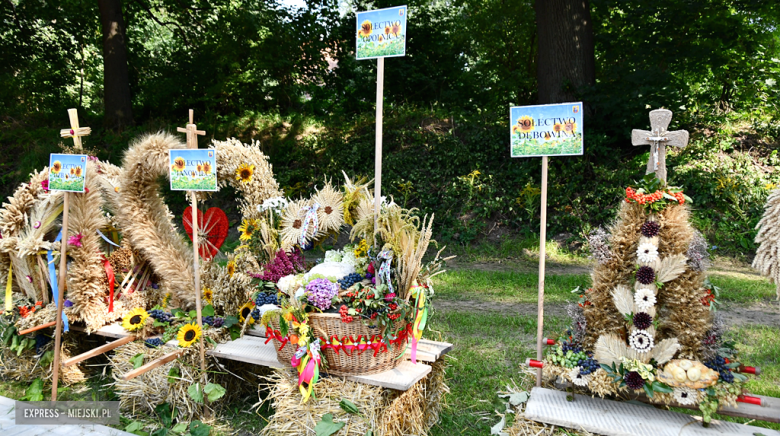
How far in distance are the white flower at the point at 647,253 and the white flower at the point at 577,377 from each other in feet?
2.05

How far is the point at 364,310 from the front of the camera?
277 centimetres

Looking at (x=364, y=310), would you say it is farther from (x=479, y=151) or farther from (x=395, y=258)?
(x=479, y=151)

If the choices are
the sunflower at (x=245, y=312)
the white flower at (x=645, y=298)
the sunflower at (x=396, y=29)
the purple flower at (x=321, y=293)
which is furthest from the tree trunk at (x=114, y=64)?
the white flower at (x=645, y=298)

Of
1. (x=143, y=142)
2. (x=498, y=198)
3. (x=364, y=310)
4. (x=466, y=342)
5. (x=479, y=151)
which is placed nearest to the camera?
(x=364, y=310)

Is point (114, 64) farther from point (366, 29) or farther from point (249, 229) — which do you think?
point (366, 29)

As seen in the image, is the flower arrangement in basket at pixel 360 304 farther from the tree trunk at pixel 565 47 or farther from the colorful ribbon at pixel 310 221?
the tree trunk at pixel 565 47

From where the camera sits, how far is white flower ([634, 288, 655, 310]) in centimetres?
247

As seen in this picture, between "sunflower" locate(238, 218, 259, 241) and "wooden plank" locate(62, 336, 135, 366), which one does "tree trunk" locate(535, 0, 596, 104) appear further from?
"wooden plank" locate(62, 336, 135, 366)

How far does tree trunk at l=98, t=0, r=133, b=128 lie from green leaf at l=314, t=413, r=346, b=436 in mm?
10236

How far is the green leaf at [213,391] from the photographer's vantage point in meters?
3.11

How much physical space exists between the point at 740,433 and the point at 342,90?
1086cm

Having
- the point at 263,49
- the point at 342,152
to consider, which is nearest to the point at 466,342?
the point at 342,152

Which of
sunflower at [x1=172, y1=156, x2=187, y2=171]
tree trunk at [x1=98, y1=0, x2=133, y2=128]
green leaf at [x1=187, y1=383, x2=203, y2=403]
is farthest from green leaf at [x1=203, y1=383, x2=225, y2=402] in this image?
tree trunk at [x1=98, y1=0, x2=133, y2=128]

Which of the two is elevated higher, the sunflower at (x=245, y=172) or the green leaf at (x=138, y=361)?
the sunflower at (x=245, y=172)
